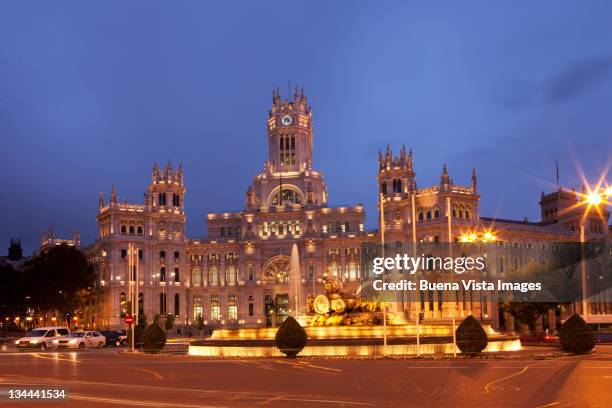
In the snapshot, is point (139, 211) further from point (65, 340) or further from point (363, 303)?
point (363, 303)

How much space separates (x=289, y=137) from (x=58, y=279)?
196 feet

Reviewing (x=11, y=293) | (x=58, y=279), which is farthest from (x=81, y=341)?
(x=11, y=293)

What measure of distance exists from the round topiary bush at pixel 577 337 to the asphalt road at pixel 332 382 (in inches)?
71.4

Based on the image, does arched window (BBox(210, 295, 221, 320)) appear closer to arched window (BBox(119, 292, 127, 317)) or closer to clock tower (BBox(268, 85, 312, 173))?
arched window (BBox(119, 292, 127, 317))

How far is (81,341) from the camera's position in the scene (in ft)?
238

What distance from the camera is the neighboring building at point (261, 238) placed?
13650 centimetres

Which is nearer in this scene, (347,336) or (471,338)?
(471,338)

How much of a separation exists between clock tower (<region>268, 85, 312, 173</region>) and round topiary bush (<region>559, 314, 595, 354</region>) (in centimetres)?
11934

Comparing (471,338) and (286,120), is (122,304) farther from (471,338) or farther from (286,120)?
(471,338)

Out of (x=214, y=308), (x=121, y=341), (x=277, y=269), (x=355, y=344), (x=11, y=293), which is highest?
(x=277, y=269)

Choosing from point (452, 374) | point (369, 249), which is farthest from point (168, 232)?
point (452, 374)

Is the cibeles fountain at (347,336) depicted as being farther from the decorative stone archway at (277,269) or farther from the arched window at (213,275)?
the arched window at (213,275)

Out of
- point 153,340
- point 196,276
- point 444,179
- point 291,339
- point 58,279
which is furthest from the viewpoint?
point 196,276

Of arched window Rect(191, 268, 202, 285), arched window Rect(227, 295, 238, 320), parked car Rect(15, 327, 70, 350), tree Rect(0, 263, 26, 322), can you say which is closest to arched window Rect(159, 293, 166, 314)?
arched window Rect(191, 268, 202, 285)
